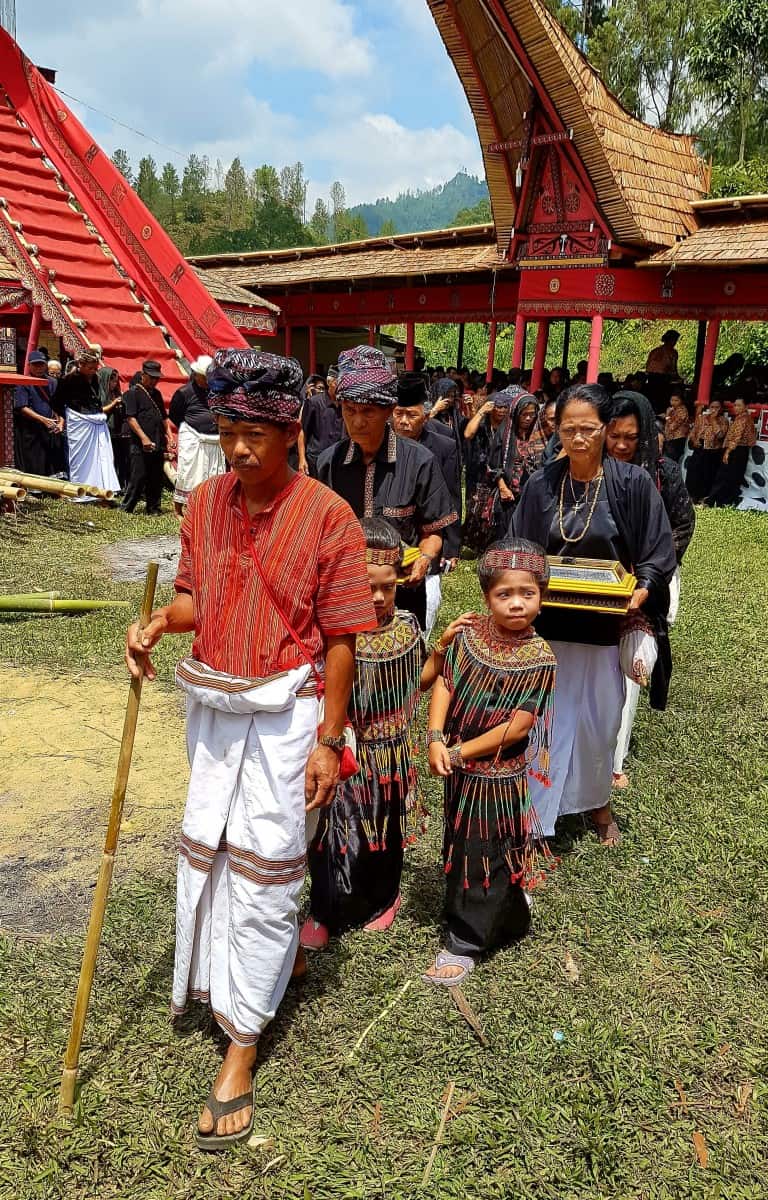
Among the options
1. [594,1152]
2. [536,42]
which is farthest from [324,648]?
[536,42]

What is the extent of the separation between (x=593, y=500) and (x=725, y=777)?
176cm

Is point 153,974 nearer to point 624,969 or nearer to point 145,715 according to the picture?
point 624,969

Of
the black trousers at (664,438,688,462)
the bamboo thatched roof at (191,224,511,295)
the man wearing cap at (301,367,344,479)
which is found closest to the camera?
the man wearing cap at (301,367,344,479)

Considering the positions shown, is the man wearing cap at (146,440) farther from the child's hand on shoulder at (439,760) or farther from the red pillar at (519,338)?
the child's hand on shoulder at (439,760)

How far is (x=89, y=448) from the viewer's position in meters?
10.5

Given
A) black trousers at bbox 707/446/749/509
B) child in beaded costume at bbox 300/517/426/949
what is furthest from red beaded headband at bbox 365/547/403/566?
black trousers at bbox 707/446/749/509

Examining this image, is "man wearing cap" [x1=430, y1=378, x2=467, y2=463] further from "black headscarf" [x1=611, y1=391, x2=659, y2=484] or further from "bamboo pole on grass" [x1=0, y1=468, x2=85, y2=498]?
"bamboo pole on grass" [x1=0, y1=468, x2=85, y2=498]

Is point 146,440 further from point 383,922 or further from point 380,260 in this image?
point 380,260

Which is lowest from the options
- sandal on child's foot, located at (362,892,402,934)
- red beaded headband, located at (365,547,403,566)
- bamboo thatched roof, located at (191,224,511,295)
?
sandal on child's foot, located at (362,892,402,934)

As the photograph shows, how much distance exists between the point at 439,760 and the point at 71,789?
2.03m

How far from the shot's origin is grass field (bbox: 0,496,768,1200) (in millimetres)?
2195

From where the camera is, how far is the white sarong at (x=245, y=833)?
2.26 meters

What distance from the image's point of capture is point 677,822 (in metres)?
3.96

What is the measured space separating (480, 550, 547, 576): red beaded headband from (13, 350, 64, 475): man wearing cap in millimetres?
8440
